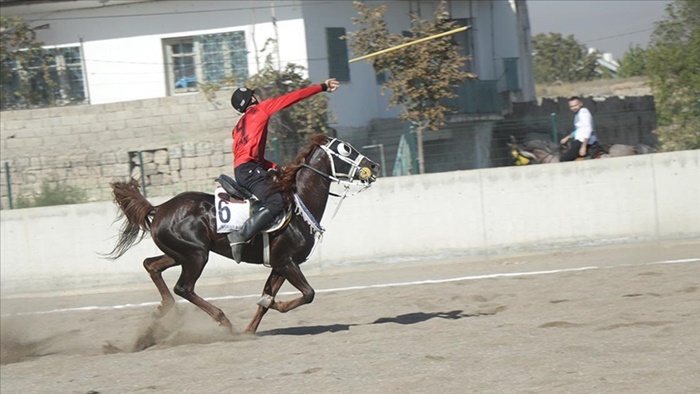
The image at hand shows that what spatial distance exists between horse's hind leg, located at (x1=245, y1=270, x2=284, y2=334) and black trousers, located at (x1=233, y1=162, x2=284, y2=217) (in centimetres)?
71

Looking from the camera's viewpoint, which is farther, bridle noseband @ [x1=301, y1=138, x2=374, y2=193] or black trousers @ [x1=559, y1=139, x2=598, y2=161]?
black trousers @ [x1=559, y1=139, x2=598, y2=161]

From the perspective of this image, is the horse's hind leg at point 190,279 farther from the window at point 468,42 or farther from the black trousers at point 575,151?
the window at point 468,42

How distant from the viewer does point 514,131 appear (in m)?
16.9

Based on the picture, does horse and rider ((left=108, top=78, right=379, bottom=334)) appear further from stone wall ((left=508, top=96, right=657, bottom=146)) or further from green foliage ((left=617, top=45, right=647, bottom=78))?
green foliage ((left=617, top=45, right=647, bottom=78))

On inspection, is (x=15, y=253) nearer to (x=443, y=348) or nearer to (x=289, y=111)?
(x=289, y=111)

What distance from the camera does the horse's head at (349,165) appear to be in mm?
10016

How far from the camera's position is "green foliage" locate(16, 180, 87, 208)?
55.9 feet

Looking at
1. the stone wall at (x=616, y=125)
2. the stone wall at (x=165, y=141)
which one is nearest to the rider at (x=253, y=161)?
the stone wall at (x=165, y=141)

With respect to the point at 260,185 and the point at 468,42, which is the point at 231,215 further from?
the point at 468,42

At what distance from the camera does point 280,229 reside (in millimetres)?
9992

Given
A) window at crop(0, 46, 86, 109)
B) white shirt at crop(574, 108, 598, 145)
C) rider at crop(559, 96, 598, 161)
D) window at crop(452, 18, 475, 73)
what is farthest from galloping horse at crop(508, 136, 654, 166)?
window at crop(0, 46, 86, 109)

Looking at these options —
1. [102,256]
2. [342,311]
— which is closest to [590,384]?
[342,311]

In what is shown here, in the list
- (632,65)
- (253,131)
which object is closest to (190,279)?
(253,131)

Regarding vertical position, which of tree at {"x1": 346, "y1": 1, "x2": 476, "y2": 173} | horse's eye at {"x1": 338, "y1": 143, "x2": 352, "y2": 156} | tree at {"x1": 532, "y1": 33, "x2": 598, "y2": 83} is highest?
tree at {"x1": 532, "y1": 33, "x2": 598, "y2": 83}
